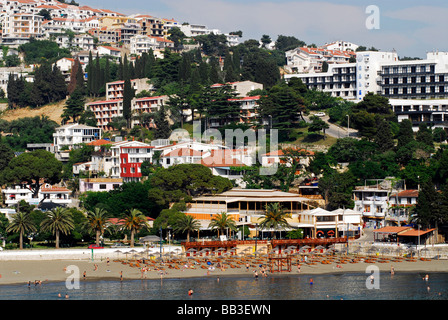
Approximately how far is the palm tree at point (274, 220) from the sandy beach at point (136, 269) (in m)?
6.32

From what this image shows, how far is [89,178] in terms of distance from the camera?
119625 millimetres

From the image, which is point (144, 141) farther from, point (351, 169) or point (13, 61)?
point (13, 61)

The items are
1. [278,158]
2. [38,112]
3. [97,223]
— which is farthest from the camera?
[38,112]

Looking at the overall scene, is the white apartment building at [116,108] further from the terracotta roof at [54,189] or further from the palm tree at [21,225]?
the palm tree at [21,225]

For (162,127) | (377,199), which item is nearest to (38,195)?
(162,127)

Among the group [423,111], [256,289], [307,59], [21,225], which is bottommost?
[256,289]

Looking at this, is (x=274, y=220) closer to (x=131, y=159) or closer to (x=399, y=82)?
(x=131, y=159)

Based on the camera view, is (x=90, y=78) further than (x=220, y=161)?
Yes

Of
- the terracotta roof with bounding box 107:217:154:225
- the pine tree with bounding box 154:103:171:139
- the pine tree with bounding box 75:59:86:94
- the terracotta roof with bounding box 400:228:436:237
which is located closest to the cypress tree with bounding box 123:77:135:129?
the pine tree with bounding box 154:103:171:139

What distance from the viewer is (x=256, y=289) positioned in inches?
2832

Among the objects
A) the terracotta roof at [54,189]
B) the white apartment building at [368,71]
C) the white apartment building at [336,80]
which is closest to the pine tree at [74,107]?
the white apartment building at [336,80]

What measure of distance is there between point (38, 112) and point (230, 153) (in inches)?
2429

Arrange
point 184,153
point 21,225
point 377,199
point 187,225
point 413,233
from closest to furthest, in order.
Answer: point 21,225 < point 413,233 < point 187,225 < point 377,199 < point 184,153

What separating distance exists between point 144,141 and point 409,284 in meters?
69.1
